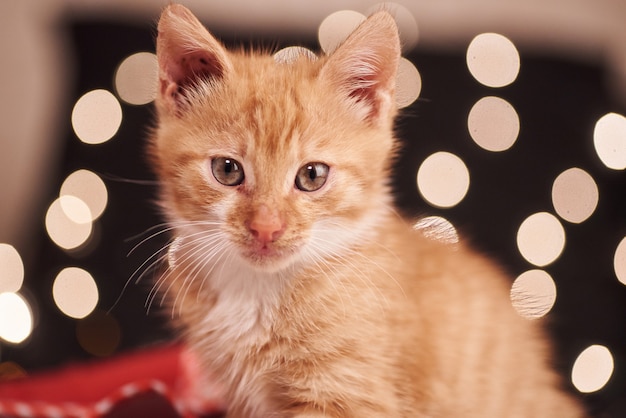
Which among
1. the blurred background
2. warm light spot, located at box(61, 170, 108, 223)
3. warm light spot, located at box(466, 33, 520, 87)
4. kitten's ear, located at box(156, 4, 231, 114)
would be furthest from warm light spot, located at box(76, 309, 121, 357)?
warm light spot, located at box(466, 33, 520, 87)

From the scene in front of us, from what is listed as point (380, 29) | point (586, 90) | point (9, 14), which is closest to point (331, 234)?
point (380, 29)

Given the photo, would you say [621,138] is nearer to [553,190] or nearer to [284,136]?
[553,190]

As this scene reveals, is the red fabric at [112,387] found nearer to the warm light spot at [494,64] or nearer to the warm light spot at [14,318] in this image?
the warm light spot at [14,318]

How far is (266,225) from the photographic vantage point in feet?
2.16

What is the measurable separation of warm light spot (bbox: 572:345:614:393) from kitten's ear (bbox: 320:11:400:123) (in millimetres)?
426

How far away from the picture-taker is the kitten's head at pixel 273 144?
683mm

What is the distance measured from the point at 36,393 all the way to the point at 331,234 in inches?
30.1

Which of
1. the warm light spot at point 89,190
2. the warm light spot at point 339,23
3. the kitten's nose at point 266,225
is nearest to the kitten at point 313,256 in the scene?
the kitten's nose at point 266,225

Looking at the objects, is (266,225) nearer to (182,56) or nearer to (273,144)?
(273,144)

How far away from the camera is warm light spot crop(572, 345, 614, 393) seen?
75 centimetres

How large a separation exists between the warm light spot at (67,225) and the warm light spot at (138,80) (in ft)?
0.84

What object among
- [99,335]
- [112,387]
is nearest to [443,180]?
[112,387]

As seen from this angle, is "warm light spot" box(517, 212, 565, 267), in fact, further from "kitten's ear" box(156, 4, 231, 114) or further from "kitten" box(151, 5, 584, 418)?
"kitten's ear" box(156, 4, 231, 114)

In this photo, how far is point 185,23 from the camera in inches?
26.1
